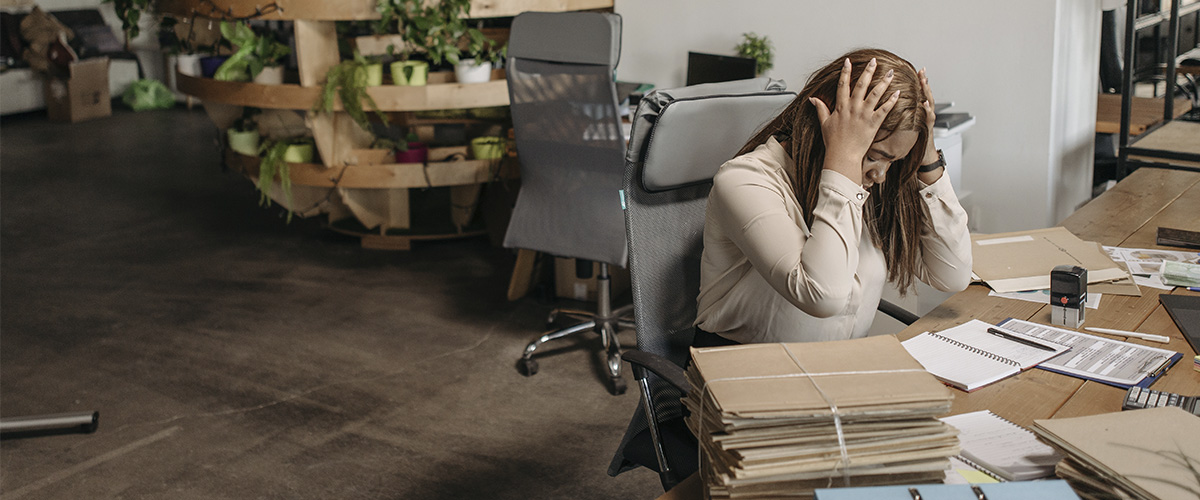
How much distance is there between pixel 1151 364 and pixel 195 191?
5.55m

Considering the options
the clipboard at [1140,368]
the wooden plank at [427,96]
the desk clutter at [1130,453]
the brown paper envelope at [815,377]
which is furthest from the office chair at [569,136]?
the desk clutter at [1130,453]

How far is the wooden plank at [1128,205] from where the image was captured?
2217 millimetres

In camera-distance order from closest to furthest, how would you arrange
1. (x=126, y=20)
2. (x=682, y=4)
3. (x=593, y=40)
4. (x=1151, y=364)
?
(x=1151, y=364) < (x=593, y=40) < (x=682, y=4) < (x=126, y=20)

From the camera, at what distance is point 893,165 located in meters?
1.69

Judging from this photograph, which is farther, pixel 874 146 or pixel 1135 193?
pixel 1135 193

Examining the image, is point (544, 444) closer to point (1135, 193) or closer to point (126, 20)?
point (1135, 193)

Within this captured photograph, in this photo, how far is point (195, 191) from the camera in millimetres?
5805

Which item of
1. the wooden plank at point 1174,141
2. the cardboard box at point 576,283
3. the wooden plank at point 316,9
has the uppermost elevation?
the wooden plank at point 316,9

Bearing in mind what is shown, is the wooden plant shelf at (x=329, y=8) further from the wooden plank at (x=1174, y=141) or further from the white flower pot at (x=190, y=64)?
the wooden plank at (x=1174, y=141)

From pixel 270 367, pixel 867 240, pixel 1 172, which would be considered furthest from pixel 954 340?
pixel 1 172

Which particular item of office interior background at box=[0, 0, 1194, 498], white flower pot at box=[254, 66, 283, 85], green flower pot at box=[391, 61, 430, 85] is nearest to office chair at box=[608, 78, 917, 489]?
office interior background at box=[0, 0, 1194, 498]

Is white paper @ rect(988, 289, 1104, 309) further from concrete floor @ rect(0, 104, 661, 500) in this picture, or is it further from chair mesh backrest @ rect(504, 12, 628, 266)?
chair mesh backrest @ rect(504, 12, 628, 266)

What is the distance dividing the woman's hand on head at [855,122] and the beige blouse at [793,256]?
0.03 metres

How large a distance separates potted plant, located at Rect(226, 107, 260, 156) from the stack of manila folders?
379cm
